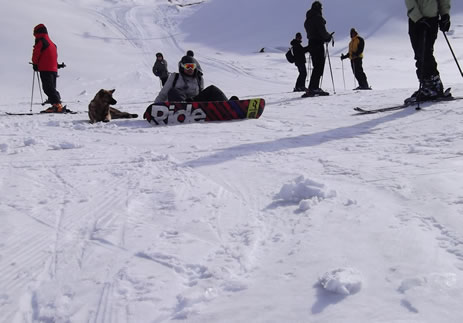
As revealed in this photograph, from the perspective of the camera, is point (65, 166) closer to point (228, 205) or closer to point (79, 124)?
point (228, 205)

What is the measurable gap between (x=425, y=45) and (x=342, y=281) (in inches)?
189

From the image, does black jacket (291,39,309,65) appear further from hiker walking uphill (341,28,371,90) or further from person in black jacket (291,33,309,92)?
hiker walking uphill (341,28,371,90)

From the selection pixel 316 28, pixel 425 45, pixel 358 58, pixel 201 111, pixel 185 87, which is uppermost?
pixel 316 28

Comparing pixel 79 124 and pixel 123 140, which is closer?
pixel 123 140

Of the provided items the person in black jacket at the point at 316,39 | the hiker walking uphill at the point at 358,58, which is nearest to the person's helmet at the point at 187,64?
the person in black jacket at the point at 316,39

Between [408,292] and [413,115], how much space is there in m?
3.86

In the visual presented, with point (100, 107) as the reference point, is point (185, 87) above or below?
above

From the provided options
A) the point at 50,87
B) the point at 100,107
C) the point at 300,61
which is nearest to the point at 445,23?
the point at 100,107

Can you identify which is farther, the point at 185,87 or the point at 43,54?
the point at 43,54

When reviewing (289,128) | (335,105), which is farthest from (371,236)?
(335,105)

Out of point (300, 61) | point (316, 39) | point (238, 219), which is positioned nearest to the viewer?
point (238, 219)

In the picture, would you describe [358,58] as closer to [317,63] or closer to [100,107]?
[317,63]

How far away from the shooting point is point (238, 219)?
237 cm

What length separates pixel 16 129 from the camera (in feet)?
18.6
